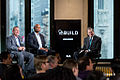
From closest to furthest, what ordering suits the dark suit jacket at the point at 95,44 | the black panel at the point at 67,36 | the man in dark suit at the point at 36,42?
the man in dark suit at the point at 36,42
the dark suit jacket at the point at 95,44
the black panel at the point at 67,36

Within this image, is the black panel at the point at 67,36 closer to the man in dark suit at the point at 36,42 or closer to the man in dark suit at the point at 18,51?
the man in dark suit at the point at 36,42

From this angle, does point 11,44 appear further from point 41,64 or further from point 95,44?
point 41,64

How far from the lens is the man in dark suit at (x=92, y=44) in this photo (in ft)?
30.0

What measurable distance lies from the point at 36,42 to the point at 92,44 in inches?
61.0

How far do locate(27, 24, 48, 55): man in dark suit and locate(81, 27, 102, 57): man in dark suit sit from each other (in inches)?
45.7

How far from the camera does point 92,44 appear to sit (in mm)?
9406

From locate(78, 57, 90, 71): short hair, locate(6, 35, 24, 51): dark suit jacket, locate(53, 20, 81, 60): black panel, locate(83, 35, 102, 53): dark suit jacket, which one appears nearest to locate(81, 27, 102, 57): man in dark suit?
locate(83, 35, 102, 53): dark suit jacket

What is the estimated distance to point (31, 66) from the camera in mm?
8805

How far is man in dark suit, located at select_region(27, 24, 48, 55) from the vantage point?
9.08 metres

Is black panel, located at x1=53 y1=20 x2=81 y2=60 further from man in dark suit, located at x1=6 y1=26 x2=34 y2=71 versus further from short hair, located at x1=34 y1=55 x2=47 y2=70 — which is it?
short hair, located at x1=34 y1=55 x2=47 y2=70

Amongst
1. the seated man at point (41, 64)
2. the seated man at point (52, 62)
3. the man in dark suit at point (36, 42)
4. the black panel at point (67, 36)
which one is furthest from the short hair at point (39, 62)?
the black panel at point (67, 36)

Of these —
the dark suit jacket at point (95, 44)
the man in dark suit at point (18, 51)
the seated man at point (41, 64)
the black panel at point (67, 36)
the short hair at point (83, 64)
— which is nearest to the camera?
the seated man at point (41, 64)

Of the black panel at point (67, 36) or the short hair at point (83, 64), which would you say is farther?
the black panel at point (67, 36)

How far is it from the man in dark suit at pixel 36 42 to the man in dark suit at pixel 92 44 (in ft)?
3.81
